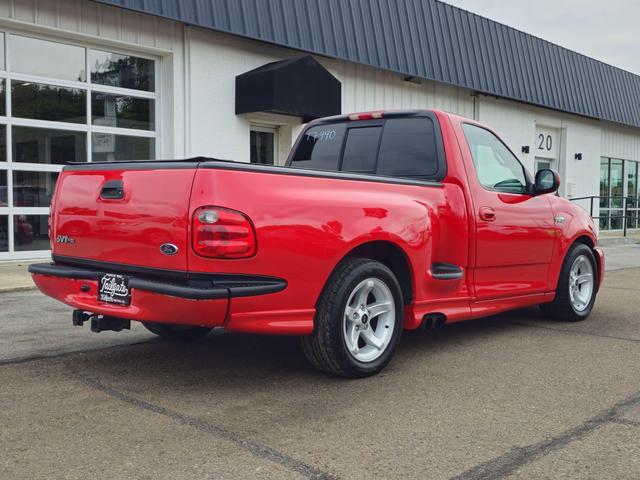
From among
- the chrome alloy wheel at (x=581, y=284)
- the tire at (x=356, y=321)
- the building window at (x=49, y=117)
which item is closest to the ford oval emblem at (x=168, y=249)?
the tire at (x=356, y=321)

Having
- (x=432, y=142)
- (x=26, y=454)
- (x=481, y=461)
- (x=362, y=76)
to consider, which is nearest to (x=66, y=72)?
(x=362, y=76)

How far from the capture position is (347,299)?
4.18 metres

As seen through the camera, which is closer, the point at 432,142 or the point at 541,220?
the point at 432,142

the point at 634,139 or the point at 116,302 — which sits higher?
the point at 634,139

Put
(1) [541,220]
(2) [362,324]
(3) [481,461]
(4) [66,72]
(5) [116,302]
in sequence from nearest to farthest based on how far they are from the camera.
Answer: (3) [481,461] < (5) [116,302] < (2) [362,324] < (1) [541,220] < (4) [66,72]

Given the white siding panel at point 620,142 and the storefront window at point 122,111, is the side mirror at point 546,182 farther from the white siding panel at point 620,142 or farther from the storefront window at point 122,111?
the white siding panel at point 620,142

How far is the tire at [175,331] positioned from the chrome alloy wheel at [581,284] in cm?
345

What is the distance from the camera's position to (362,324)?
4398mm

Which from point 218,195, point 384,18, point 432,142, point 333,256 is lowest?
point 333,256

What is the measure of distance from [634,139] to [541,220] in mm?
21892

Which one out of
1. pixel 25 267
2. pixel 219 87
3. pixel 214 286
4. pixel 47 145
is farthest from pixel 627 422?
pixel 219 87

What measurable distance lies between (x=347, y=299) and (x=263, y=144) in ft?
30.4

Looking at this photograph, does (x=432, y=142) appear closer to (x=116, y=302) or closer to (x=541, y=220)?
(x=541, y=220)

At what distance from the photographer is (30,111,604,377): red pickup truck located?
12.3 ft
